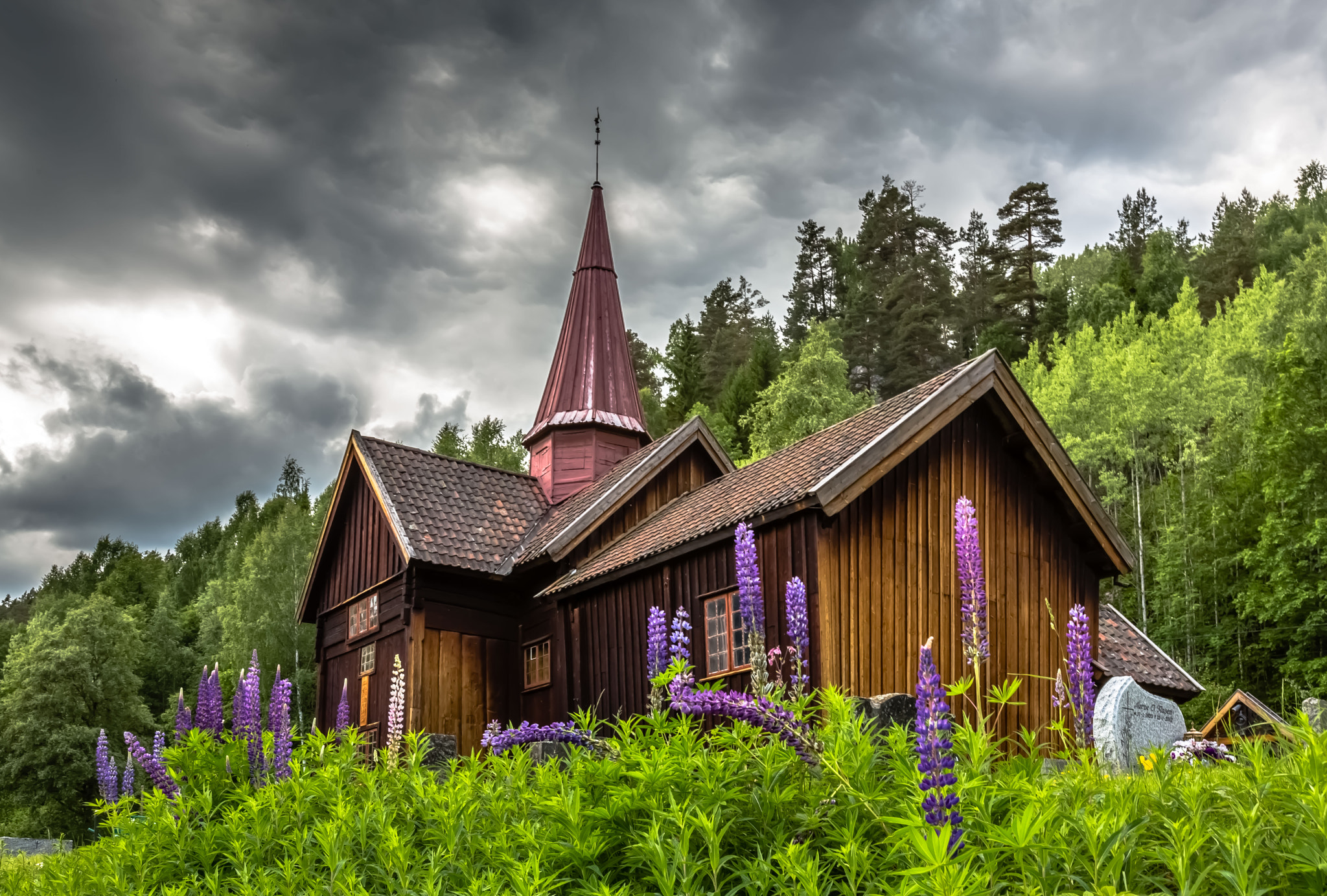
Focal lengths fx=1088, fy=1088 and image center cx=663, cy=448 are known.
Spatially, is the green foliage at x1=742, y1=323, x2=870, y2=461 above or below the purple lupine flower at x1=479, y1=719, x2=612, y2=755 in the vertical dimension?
above

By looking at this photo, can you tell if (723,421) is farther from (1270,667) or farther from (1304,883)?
(1304,883)

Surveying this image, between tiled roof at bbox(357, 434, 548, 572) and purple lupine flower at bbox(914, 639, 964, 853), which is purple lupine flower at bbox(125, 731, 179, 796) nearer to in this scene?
purple lupine flower at bbox(914, 639, 964, 853)

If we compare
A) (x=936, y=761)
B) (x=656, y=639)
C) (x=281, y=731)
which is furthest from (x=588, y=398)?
(x=936, y=761)

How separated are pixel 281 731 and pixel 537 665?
1035 cm

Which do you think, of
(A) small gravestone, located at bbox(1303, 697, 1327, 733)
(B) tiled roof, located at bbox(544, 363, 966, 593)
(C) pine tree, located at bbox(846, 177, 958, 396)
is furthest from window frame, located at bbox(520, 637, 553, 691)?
(C) pine tree, located at bbox(846, 177, 958, 396)

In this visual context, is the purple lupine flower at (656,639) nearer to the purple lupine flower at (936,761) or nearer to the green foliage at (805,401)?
the purple lupine flower at (936,761)

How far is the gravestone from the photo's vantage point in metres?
7.61

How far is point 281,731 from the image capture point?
7902 millimetres

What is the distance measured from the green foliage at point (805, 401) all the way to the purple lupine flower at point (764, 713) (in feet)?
111

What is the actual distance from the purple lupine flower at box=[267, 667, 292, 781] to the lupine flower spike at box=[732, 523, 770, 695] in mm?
3079

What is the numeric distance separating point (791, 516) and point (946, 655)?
9.36 ft

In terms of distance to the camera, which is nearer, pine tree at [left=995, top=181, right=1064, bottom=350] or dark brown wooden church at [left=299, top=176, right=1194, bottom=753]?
dark brown wooden church at [left=299, top=176, right=1194, bottom=753]

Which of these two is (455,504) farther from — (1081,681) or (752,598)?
(1081,681)

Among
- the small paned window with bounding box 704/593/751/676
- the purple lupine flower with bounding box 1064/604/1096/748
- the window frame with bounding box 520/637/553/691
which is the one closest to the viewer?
the purple lupine flower with bounding box 1064/604/1096/748
